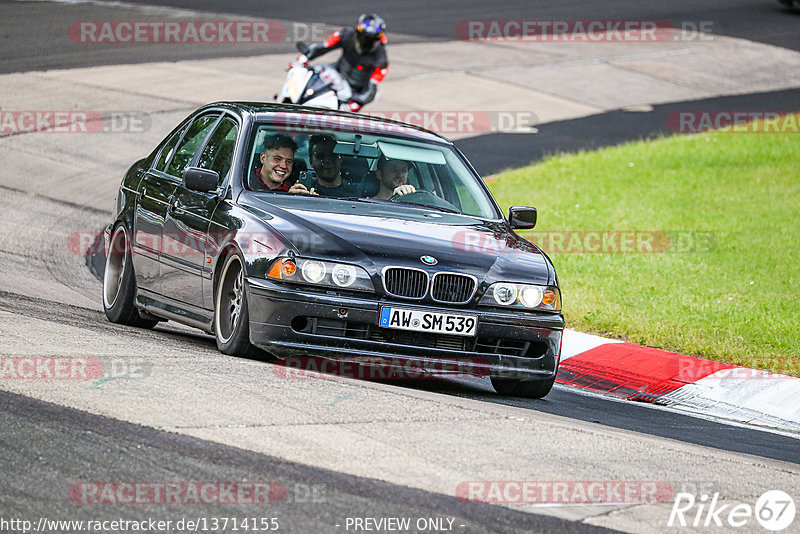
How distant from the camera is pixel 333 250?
736 centimetres

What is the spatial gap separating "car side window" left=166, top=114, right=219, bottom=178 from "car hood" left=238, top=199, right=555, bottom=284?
4.28ft

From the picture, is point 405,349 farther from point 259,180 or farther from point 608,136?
point 608,136

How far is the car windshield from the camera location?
332 inches

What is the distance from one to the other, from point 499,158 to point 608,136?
3301 mm

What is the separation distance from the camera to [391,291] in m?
7.37

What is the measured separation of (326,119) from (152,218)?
4.59ft

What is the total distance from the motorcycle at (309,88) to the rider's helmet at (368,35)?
1783 millimetres

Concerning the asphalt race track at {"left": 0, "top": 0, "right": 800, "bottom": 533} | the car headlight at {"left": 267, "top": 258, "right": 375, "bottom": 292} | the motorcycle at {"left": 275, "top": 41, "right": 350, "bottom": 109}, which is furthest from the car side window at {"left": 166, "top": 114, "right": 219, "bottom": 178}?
the motorcycle at {"left": 275, "top": 41, "right": 350, "bottom": 109}

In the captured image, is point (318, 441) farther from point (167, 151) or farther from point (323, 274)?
point (167, 151)

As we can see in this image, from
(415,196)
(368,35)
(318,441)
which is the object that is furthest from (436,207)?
(368,35)

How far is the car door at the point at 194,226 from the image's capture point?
27.1 ft

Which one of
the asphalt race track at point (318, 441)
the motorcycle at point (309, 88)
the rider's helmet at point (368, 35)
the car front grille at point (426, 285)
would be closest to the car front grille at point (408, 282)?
the car front grille at point (426, 285)

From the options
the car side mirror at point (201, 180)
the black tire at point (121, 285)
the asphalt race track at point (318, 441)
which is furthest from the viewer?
the black tire at point (121, 285)

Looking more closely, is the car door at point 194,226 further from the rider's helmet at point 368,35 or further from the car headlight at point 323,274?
the rider's helmet at point 368,35
